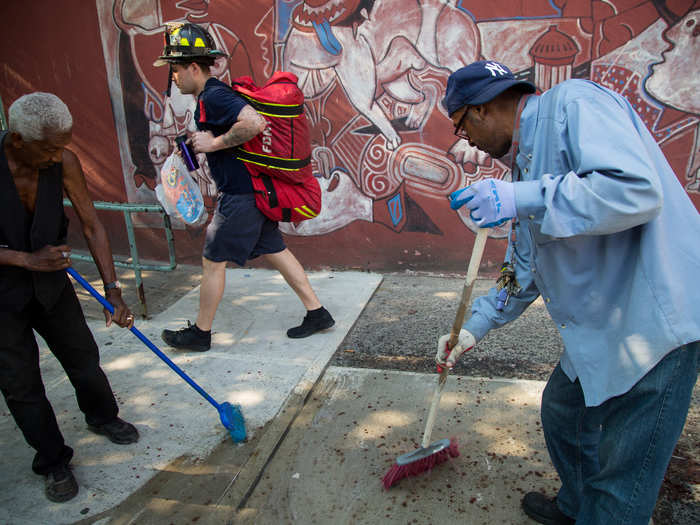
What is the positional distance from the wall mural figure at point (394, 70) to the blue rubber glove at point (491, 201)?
10.8ft

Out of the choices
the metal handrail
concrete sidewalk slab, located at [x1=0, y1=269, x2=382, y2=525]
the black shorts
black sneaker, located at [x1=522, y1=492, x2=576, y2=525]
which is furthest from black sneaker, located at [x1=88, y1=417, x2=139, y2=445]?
black sneaker, located at [x1=522, y1=492, x2=576, y2=525]

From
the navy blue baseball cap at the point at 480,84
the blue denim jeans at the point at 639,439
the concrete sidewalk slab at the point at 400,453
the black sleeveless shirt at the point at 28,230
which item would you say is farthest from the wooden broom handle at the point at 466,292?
the black sleeveless shirt at the point at 28,230

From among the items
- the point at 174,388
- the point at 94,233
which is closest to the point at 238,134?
the point at 94,233

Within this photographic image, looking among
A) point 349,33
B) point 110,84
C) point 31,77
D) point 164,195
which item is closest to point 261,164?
point 164,195

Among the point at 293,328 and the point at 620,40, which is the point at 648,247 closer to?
the point at 293,328

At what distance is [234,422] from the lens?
9.30 feet

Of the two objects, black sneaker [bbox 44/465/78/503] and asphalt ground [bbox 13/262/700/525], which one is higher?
black sneaker [bbox 44/465/78/503]

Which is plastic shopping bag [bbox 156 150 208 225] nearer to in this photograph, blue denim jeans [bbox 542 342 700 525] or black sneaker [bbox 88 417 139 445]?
black sneaker [bbox 88 417 139 445]

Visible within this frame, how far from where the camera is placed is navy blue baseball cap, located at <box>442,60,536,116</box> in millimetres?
1792

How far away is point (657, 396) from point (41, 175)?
261 centimetres

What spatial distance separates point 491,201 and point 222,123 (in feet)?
7.41

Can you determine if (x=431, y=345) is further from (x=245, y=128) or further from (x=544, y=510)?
→ (x=245, y=128)

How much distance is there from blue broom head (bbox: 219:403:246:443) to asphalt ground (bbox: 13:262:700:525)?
0.08 metres

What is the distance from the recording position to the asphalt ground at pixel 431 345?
2.49 m
